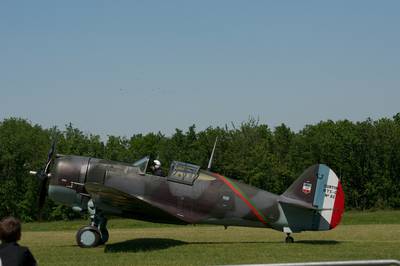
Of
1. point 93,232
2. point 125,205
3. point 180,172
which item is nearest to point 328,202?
point 180,172

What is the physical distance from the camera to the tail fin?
1515 centimetres

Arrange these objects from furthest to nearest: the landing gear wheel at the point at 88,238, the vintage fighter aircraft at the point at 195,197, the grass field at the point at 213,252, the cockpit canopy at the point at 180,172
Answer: the cockpit canopy at the point at 180,172 < the vintage fighter aircraft at the point at 195,197 < the landing gear wheel at the point at 88,238 < the grass field at the point at 213,252

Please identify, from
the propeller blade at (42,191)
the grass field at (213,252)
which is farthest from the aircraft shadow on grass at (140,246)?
the propeller blade at (42,191)

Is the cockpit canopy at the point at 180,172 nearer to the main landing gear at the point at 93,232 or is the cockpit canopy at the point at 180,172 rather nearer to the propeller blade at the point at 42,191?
the main landing gear at the point at 93,232

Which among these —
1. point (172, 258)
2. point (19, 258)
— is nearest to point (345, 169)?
point (172, 258)

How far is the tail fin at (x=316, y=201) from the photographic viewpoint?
49.7 ft

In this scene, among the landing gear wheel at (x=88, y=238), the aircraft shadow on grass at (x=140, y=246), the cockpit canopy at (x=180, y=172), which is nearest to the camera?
the aircraft shadow on grass at (x=140, y=246)

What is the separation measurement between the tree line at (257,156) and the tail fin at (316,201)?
126 ft

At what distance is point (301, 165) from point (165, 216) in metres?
43.9

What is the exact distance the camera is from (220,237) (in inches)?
690

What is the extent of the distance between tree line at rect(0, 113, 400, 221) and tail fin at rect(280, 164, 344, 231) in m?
38.4

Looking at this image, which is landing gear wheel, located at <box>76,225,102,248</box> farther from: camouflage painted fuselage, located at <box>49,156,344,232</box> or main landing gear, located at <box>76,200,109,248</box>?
camouflage painted fuselage, located at <box>49,156,344,232</box>

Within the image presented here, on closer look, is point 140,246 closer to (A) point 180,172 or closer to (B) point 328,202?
(A) point 180,172

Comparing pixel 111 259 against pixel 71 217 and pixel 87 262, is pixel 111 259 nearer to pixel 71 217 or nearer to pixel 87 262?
pixel 87 262
